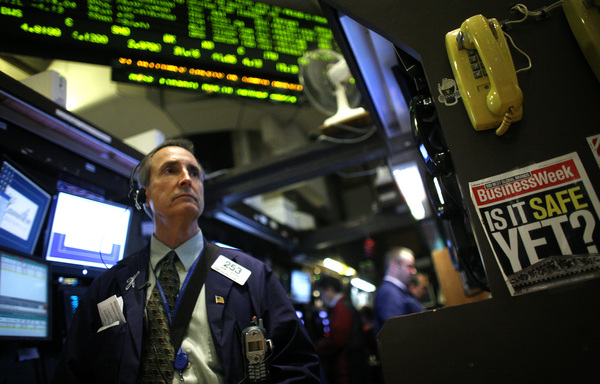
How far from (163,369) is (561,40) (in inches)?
70.5

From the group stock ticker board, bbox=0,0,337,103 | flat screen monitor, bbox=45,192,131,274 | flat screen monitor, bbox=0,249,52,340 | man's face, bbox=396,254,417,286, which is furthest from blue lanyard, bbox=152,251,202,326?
man's face, bbox=396,254,417,286

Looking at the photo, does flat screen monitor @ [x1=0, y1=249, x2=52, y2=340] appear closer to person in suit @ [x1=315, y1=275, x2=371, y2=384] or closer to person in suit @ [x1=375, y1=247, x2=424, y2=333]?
person in suit @ [x1=375, y1=247, x2=424, y2=333]

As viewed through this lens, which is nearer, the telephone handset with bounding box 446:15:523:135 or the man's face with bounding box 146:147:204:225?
the telephone handset with bounding box 446:15:523:135

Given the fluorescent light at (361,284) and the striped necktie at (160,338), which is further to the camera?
the fluorescent light at (361,284)

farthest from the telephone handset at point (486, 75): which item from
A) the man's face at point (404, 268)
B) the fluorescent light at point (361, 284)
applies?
the fluorescent light at point (361, 284)

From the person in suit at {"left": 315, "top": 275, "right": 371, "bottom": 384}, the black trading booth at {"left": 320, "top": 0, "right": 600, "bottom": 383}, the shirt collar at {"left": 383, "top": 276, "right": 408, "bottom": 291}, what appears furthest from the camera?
the person in suit at {"left": 315, "top": 275, "right": 371, "bottom": 384}

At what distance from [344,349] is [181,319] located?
3.86 m

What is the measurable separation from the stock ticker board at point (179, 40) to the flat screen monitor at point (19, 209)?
765mm

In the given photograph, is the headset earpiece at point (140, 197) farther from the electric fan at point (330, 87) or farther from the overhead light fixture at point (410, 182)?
the overhead light fixture at point (410, 182)

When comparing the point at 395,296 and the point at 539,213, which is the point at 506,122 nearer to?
the point at 539,213

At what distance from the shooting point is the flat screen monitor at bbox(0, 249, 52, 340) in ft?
5.84

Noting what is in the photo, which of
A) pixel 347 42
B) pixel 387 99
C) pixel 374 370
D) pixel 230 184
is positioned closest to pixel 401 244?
pixel 374 370

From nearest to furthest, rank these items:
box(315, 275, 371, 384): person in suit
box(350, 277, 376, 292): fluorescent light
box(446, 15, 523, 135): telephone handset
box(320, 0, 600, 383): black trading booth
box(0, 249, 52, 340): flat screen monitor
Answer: box(320, 0, 600, 383): black trading booth < box(446, 15, 523, 135): telephone handset < box(0, 249, 52, 340): flat screen monitor < box(315, 275, 371, 384): person in suit < box(350, 277, 376, 292): fluorescent light

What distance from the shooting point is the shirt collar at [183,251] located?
1.76 m
